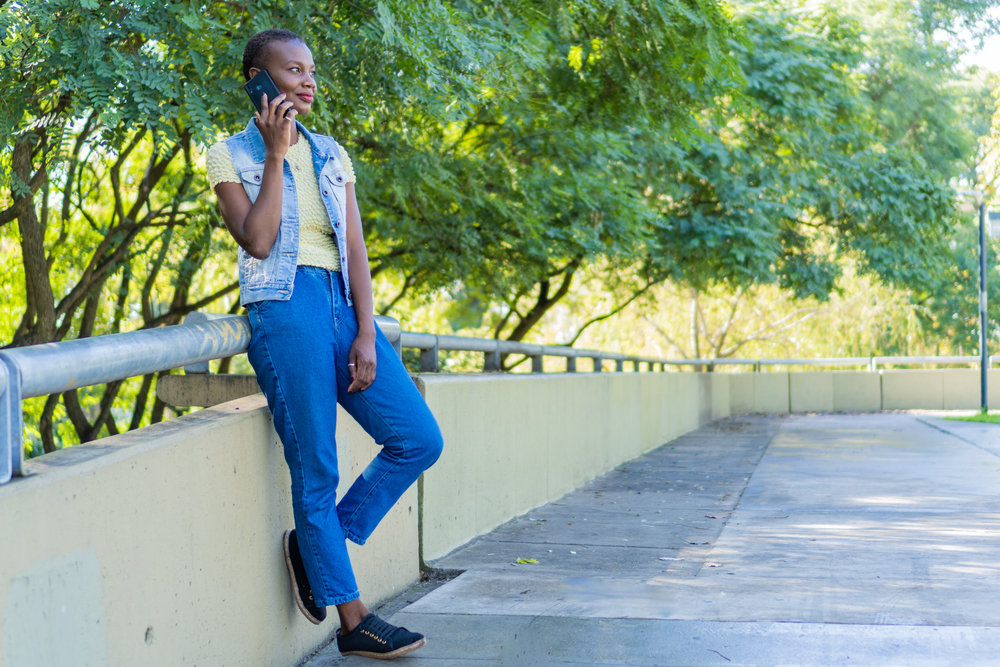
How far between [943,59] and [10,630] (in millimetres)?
21272

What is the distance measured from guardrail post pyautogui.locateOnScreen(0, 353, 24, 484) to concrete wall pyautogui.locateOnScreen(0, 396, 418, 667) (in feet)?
0.13

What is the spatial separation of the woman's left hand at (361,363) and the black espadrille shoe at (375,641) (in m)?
0.81

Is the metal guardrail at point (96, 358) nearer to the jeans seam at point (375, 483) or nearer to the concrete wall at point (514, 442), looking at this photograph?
the jeans seam at point (375, 483)

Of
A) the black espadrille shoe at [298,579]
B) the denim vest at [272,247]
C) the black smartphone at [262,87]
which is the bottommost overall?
the black espadrille shoe at [298,579]

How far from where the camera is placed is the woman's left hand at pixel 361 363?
330 centimetres

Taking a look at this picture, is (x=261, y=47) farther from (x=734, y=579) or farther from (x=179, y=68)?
(x=734, y=579)

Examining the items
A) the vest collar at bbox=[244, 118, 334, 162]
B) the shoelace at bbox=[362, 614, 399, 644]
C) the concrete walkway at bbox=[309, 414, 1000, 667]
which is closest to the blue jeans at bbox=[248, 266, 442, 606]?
the shoelace at bbox=[362, 614, 399, 644]

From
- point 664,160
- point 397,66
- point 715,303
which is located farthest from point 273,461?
Answer: point 715,303

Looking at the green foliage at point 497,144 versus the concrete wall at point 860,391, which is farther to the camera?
the concrete wall at point 860,391

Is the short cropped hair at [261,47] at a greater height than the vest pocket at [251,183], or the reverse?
the short cropped hair at [261,47]

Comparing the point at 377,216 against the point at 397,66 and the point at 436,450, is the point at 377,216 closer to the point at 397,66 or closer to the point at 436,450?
the point at 397,66

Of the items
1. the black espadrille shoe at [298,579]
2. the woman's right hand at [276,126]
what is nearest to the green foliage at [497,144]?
the woman's right hand at [276,126]

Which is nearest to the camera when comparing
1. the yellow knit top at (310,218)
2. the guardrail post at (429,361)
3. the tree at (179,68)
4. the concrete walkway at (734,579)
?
the yellow knit top at (310,218)

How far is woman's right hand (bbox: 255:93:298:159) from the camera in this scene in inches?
122
